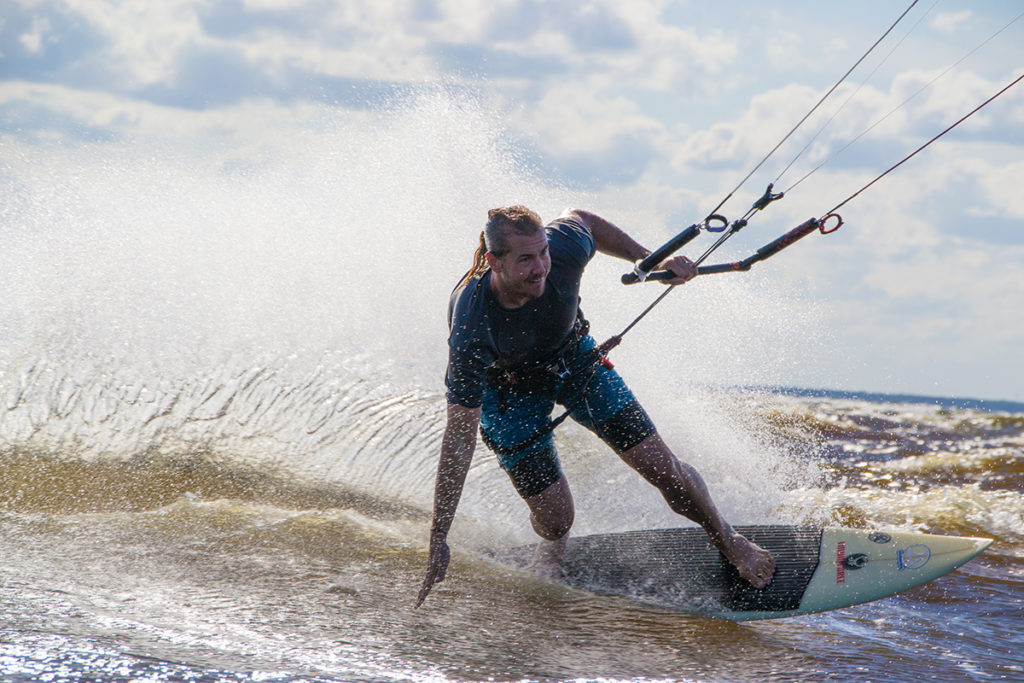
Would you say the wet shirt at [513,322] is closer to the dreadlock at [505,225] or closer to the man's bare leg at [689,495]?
the dreadlock at [505,225]

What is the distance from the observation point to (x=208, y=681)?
2760mm

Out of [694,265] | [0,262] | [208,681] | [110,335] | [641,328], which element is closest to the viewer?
[208,681]

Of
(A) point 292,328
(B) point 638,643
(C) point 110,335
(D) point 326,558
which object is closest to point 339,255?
(A) point 292,328

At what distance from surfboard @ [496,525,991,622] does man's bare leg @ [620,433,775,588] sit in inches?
3.3

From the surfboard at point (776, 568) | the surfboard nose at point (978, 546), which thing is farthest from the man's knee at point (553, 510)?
the surfboard nose at point (978, 546)

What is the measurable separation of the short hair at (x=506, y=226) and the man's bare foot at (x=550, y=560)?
1923 millimetres

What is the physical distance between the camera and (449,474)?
3.72 metres

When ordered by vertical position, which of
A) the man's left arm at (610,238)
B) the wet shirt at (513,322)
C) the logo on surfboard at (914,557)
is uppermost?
the man's left arm at (610,238)

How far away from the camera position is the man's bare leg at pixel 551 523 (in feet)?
14.7

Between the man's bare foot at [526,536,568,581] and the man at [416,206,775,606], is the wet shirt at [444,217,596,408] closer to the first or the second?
the man at [416,206,775,606]

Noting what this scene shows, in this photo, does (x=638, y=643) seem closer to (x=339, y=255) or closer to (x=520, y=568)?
(x=520, y=568)

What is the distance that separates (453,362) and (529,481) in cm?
109

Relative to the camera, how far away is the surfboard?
14.1 feet

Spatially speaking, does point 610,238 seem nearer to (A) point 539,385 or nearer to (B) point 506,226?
(A) point 539,385
